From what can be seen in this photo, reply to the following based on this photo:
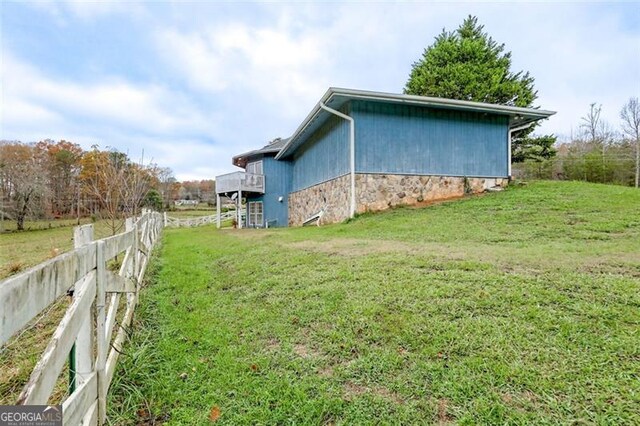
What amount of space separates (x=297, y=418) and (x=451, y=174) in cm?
1185

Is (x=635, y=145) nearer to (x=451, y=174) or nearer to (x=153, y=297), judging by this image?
(x=451, y=174)

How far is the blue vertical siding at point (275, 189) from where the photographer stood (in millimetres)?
20047

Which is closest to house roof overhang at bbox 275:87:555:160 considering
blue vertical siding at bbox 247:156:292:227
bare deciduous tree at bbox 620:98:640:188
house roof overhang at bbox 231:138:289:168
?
house roof overhang at bbox 231:138:289:168

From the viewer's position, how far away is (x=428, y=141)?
12156 mm

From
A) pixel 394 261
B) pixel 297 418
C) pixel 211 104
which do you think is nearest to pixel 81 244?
pixel 297 418

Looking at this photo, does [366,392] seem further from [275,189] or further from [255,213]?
[255,213]

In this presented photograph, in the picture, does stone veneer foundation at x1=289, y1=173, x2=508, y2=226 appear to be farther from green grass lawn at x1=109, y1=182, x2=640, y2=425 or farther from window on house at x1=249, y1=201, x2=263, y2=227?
window on house at x1=249, y1=201, x2=263, y2=227

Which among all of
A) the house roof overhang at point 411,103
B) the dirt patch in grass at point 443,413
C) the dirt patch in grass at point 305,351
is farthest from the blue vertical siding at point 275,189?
the dirt patch in grass at point 443,413

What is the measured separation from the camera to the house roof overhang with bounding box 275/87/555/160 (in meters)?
10.7

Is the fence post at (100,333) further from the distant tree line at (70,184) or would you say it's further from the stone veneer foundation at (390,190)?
the stone veneer foundation at (390,190)

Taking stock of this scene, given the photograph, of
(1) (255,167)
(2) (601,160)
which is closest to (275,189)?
(1) (255,167)

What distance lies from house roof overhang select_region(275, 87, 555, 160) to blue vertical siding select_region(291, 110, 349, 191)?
A: 0.51 m

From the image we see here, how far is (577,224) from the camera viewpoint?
7.38m

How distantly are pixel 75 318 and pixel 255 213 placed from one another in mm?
20372
